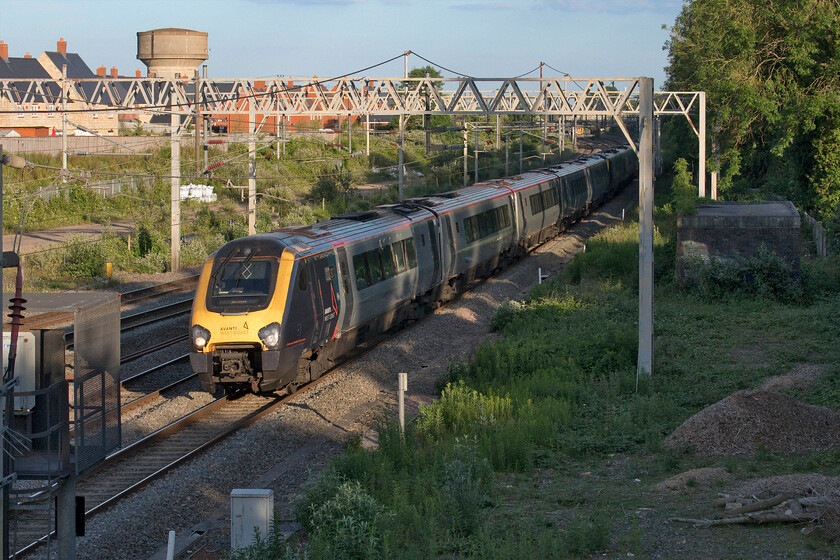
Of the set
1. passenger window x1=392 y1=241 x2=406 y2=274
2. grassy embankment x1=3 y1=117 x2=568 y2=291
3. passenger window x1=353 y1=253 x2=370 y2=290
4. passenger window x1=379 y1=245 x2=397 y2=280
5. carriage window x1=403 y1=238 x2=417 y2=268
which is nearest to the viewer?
passenger window x1=353 y1=253 x2=370 y2=290

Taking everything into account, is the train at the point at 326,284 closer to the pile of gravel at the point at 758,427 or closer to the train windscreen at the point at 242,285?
the train windscreen at the point at 242,285

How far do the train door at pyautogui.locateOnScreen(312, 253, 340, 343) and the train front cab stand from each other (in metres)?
0.38

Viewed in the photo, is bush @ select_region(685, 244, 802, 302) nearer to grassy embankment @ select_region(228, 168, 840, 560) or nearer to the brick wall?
grassy embankment @ select_region(228, 168, 840, 560)

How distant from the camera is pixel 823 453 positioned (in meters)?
9.60

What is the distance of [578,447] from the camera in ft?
35.4

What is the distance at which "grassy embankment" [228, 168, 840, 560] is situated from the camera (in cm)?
751

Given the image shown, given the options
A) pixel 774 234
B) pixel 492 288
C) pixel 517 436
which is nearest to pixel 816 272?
pixel 774 234

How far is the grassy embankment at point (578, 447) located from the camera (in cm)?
751

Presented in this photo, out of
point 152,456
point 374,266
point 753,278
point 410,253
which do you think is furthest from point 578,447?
point 753,278

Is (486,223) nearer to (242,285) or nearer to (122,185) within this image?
(242,285)

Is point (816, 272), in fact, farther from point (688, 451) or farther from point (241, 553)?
point (241, 553)

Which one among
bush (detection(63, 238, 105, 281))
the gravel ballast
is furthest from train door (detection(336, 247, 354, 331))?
bush (detection(63, 238, 105, 281))

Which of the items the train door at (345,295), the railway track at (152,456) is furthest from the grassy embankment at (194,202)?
the railway track at (152,456)

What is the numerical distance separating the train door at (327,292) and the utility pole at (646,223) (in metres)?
4.99
